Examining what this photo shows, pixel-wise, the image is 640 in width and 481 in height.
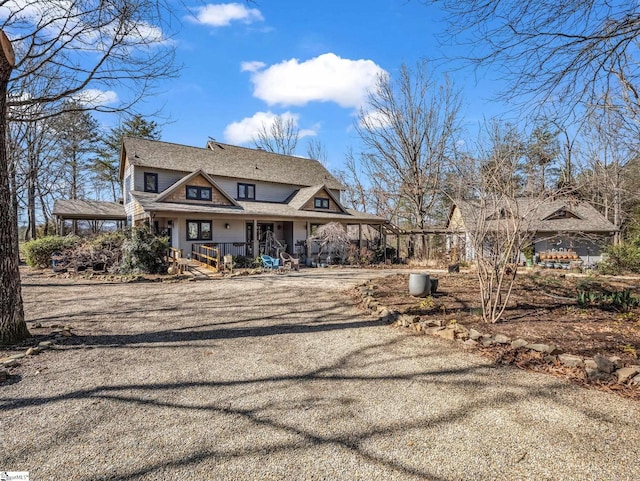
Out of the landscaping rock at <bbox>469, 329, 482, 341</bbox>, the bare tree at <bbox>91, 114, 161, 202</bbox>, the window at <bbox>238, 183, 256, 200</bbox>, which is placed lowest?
A: the landscaping rock at <bbox>469, 329, 482, 341</bbox>

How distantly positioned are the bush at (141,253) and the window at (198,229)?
5.06 m

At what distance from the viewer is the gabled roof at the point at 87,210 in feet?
69.6

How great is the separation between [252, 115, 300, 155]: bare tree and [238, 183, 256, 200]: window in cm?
1668

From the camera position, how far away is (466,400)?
3424 millimetres

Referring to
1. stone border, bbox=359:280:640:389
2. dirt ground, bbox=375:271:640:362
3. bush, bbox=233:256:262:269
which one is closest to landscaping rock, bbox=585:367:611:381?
stone border, bbox=359:280:640:389

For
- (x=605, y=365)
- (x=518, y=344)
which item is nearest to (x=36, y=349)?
(x=518, y=344)

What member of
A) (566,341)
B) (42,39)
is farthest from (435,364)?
(42,39)

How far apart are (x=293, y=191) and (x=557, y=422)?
22.4 metres

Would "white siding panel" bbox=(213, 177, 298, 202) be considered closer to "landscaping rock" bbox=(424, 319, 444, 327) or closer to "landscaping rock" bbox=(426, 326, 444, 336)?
"landscaping rock" bbox=(424, 319, 444, 327)

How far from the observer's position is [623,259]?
14.5m

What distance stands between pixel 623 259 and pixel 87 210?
30.0m

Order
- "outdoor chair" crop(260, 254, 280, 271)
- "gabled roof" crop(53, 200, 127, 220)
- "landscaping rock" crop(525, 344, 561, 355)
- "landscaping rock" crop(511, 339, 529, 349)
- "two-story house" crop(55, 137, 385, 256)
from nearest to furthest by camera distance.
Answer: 1. "landscaping rock" crop(525, 344, 561, 355)
2. "landscaping rock" crop(511, 339, 529, 349)
3. "outdoor chair" crop(260, 254, 280, 271)
4. "two-story house" crop(55, 137, 385, 256)
5. "gabled roof" crop(53, 200, 127, 220)

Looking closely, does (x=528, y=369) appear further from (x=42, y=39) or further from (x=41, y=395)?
(x=42, y=39)

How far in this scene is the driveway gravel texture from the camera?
2.45m
